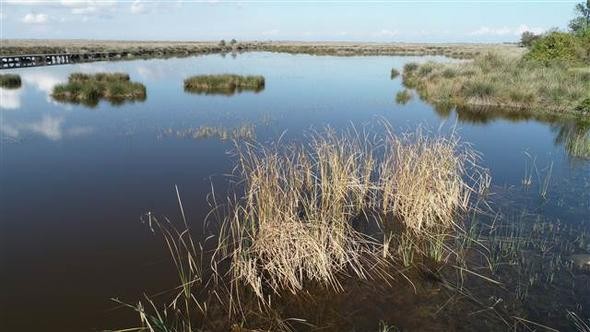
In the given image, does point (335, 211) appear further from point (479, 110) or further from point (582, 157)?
point (479, 110)

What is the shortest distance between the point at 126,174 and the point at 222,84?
17.5 metres

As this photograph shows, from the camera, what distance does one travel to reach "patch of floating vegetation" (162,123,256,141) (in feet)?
48.0

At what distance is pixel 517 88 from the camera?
22422mm

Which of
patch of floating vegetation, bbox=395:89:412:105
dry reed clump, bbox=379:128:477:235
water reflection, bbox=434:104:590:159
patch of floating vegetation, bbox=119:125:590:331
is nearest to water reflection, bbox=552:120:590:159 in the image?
water reflection, bbox=434:104:590:159

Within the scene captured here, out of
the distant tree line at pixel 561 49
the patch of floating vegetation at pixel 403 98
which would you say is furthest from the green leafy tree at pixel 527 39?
the patch of floating vegetation at pixel 403 98

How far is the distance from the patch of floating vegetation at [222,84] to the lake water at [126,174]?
8.36 ft

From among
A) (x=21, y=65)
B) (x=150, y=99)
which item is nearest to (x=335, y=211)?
(x=150, y=99)

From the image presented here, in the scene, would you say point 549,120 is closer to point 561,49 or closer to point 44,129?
point 561,49

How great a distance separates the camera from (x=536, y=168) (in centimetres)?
1178

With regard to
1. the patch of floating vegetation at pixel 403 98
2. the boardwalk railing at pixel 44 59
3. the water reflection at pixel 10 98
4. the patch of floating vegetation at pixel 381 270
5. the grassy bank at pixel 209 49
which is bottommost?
the patch of floating vegetation at pixel 381 270

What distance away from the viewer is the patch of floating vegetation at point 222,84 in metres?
26.9

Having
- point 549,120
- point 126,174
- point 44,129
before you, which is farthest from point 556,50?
point 44,129

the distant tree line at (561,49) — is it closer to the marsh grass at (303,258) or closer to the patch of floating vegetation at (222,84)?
the patch of floating vegetation at (222,84)

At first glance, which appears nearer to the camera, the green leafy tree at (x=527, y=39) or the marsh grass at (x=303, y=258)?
the marsh grass at (x=303, y=258)
